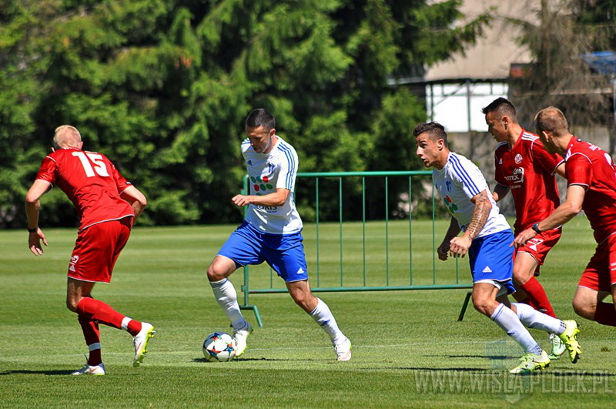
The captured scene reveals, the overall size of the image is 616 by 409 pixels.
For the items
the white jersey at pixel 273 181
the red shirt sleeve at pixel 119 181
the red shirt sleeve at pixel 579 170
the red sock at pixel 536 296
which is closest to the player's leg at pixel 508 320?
the red shirt sleeve at pixel 579 170

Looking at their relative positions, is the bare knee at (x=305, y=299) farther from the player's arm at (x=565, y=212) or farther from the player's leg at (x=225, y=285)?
the player's arm at (x=565, y=212)

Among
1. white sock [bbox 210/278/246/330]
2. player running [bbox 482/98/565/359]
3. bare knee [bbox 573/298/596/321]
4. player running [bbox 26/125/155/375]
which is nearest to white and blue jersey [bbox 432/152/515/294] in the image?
bare knee [bbox 573/298/596/321]

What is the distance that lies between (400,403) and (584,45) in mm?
33437

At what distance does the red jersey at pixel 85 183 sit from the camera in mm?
8203

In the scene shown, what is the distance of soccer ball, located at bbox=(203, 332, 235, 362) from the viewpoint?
905 cm

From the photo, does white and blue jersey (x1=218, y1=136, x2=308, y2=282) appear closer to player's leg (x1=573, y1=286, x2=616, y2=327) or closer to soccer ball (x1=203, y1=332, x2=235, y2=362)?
soccer ball (x1=203, y1=332, x2=235, y2=362)

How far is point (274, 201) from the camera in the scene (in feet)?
28.5

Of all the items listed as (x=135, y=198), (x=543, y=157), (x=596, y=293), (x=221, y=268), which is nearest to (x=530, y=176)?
(x=543, y=157)

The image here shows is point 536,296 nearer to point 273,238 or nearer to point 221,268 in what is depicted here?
point 273,238

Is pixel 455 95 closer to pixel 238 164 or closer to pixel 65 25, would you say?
pixel 238 164

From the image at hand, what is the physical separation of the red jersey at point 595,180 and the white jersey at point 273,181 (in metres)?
2.43

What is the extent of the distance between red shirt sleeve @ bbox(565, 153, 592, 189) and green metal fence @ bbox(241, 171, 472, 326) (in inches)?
160

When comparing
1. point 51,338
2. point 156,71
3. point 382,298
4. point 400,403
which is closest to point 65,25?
point 156,71

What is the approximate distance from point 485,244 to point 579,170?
0.95m
